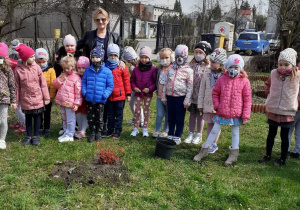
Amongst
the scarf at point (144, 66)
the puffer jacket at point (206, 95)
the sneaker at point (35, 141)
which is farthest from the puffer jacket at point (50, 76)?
the puffer jacket at point (206, 95)

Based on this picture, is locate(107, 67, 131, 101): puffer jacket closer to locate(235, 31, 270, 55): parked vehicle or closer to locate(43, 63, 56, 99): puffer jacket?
locate(43, 63, 56, 99): puffer jacket

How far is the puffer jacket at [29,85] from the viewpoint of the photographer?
4777mm

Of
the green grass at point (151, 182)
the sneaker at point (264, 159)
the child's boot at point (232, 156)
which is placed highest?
the child's boot at point (232, 156)

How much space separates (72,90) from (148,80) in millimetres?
1405

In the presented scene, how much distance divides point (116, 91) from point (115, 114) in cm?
47

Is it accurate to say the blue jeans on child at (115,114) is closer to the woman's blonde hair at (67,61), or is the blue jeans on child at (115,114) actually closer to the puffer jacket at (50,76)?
the woman's blonde hair at (67,61)

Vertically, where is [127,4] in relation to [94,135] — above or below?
above

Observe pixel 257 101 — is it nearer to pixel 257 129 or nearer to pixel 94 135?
pixel 257 129

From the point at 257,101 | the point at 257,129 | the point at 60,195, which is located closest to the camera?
the point at 60,195

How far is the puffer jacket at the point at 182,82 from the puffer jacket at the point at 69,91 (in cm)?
164

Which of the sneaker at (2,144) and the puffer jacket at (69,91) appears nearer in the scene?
the sneaker at (2,144)

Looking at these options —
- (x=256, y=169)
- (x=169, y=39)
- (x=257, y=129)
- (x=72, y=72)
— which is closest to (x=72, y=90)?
(x=72, y=72)

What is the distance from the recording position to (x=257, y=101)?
8516mm

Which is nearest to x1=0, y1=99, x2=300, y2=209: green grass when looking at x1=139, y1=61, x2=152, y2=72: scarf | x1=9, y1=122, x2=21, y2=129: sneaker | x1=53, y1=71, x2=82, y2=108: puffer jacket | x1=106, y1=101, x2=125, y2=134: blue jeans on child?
x1=106, y1=101, x2=125, y2=134: blue jeans on child
